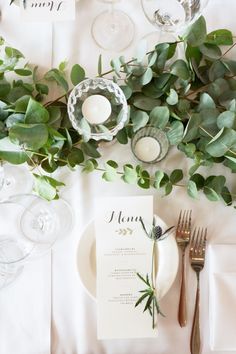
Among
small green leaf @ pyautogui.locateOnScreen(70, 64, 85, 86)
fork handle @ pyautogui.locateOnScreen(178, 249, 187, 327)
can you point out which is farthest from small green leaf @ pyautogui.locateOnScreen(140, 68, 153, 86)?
fork handle @ pyautogui.locateOnScreen(178, 249, 187, 327)

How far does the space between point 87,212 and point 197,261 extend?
205 millimetres

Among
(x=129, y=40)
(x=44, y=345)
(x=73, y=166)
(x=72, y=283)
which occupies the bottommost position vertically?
(x=44, y=345)

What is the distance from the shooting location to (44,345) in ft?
2.52

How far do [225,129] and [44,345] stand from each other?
460 mm

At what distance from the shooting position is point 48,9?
82cm

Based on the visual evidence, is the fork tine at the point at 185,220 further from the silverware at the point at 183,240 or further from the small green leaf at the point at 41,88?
the small green leaf at the point at 41,88

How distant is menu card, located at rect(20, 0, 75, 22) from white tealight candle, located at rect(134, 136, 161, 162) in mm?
266

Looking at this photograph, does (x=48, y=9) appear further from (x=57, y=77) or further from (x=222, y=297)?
(x=222, y=297)

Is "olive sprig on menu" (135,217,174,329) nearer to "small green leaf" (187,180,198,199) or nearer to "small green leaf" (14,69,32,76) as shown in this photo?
"small green leaf" (187,180,198,199)

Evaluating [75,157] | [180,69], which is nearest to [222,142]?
[180,69]

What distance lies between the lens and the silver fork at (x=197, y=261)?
76 cm

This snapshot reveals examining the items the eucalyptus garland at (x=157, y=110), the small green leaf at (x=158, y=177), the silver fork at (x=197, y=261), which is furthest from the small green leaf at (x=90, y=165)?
the silver fork at (x=197, y=261)

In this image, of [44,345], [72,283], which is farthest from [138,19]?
[44,345]

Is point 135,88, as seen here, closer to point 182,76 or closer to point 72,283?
point 182,76
